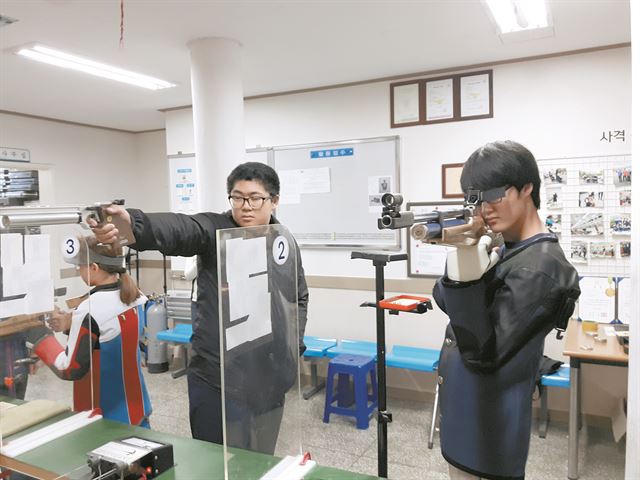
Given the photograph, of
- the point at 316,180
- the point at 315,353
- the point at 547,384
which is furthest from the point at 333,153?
the point at 547,384

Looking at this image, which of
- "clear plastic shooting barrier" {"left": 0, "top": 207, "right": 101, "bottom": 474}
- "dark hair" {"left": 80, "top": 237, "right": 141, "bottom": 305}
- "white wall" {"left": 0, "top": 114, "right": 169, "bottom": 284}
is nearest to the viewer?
"clear plastic shooting barrier" {"left": 0, "top": 207, "right": 101, "bottom": 474}

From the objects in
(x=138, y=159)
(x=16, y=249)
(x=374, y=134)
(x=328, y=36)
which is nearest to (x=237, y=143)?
(x=328, y=36)

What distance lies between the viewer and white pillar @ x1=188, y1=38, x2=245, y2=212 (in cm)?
316

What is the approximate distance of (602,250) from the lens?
3.36m

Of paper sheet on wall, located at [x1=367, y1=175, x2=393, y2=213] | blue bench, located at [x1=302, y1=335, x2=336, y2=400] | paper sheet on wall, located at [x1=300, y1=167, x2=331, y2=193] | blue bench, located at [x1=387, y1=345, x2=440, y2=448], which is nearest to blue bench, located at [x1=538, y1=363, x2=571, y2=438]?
blue bench, located at [x1=387, y1=345, x2=440, y2=448]

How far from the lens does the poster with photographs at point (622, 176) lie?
324 cm

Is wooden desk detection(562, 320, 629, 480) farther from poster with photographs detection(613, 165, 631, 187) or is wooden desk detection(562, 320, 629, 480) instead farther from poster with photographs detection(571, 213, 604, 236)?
poster with photographs detection(613, 165, 631, 187)

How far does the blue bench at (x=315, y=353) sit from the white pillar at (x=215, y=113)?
4.63 feet

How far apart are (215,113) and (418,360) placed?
7.25 ft

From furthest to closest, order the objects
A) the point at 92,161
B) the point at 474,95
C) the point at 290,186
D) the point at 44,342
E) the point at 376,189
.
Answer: the point at 92,161
the point at 290,186
the point at 376,189
the point at 474,95
the point at 44,342

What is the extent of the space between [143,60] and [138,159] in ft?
9.99

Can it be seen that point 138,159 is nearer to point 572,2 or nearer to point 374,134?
point 374,134

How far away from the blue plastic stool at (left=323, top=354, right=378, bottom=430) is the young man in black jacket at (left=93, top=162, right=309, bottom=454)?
1.59 meters

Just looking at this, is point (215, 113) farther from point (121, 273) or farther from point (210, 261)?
point (210, 261)
